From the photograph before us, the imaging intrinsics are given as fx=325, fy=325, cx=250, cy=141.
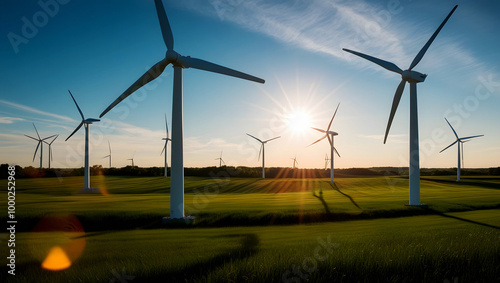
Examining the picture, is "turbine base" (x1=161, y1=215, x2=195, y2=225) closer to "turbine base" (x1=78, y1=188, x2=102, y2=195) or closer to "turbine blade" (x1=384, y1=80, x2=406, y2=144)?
"turbine blade" (x1=384, y1=80, x2=406, y2=144)

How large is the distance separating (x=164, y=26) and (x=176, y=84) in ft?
19.0

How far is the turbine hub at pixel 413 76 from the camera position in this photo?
34125 mm

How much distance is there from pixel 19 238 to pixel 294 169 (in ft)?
326

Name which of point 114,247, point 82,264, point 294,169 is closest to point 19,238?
point 114,247

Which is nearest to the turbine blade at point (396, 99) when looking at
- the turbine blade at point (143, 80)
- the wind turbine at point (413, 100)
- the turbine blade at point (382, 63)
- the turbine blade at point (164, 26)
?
the wind turbine at point (413, 100)

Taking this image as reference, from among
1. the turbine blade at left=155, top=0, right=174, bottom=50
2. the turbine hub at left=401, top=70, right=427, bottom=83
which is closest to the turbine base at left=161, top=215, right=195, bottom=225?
the turbine blade at left=155, top=0, right=174, bottom=50

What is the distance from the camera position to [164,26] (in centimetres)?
2609

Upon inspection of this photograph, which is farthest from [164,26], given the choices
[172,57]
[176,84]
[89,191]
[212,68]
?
[89,191]

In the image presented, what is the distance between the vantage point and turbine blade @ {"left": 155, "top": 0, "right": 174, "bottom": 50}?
25.3 m

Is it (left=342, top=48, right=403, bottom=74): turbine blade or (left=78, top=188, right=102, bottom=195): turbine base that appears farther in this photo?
(left=78, top=188, right=102, bottom=195): turbine base

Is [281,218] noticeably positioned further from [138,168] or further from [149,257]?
[138,168]

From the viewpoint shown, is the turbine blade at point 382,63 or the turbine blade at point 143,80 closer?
the turbine blade at point 143,80

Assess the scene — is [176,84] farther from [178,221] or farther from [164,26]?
[178,221]

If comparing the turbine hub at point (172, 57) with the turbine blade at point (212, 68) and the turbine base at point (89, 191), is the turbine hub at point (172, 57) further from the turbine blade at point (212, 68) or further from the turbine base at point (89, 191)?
the turbine base at point (89, 191)
